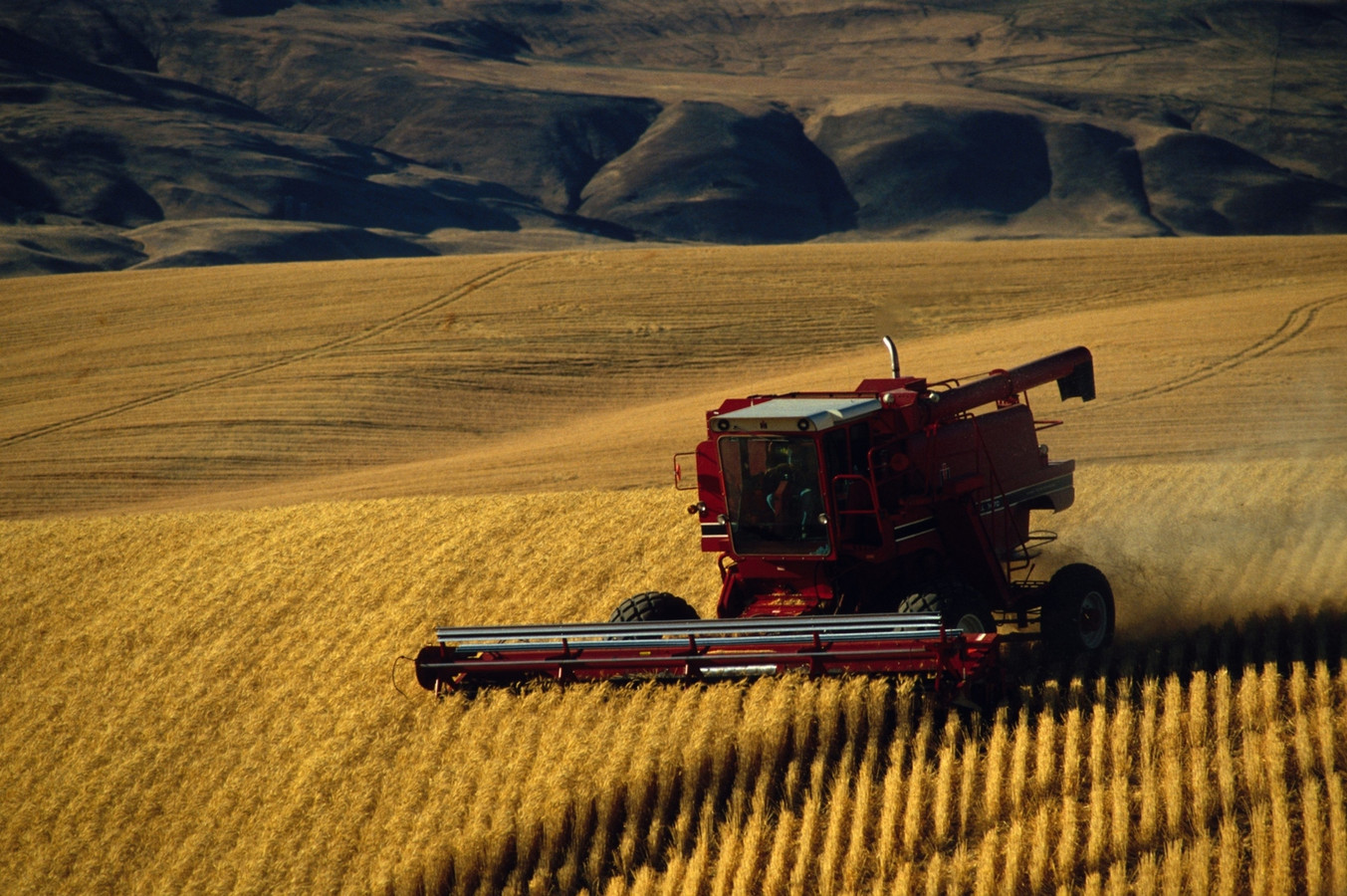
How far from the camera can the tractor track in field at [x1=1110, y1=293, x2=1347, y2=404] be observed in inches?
1011

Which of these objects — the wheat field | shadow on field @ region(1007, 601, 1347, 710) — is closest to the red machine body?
shadow on field @ region(1007, 601, 1347, 710)

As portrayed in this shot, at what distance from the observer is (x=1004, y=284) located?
125ft

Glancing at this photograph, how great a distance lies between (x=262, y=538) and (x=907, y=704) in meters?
11.3

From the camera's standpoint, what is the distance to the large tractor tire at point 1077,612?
1020cm

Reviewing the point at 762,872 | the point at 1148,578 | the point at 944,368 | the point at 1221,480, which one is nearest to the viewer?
the point at 762,872

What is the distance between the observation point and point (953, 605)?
992 centimetres

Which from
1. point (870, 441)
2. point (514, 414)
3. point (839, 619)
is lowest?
point (514, 414)

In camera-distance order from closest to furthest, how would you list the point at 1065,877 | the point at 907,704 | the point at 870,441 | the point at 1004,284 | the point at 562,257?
the point at 1065,877, the point at 907,704, the point at 870,441, the point at 1004,284, the point at 562,257

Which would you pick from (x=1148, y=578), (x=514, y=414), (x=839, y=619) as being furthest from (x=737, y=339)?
(x=839, y=619)

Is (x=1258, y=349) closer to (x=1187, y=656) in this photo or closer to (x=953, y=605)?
(x=1187, y=656)

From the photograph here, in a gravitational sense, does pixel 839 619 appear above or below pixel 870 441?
below

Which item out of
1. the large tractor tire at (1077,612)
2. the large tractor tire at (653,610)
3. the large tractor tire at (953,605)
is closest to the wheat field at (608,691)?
the large tractor tire at (1077,612)

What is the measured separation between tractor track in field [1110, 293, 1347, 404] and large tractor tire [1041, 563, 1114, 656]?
15.5 meters

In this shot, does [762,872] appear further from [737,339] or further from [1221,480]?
[737,339]
